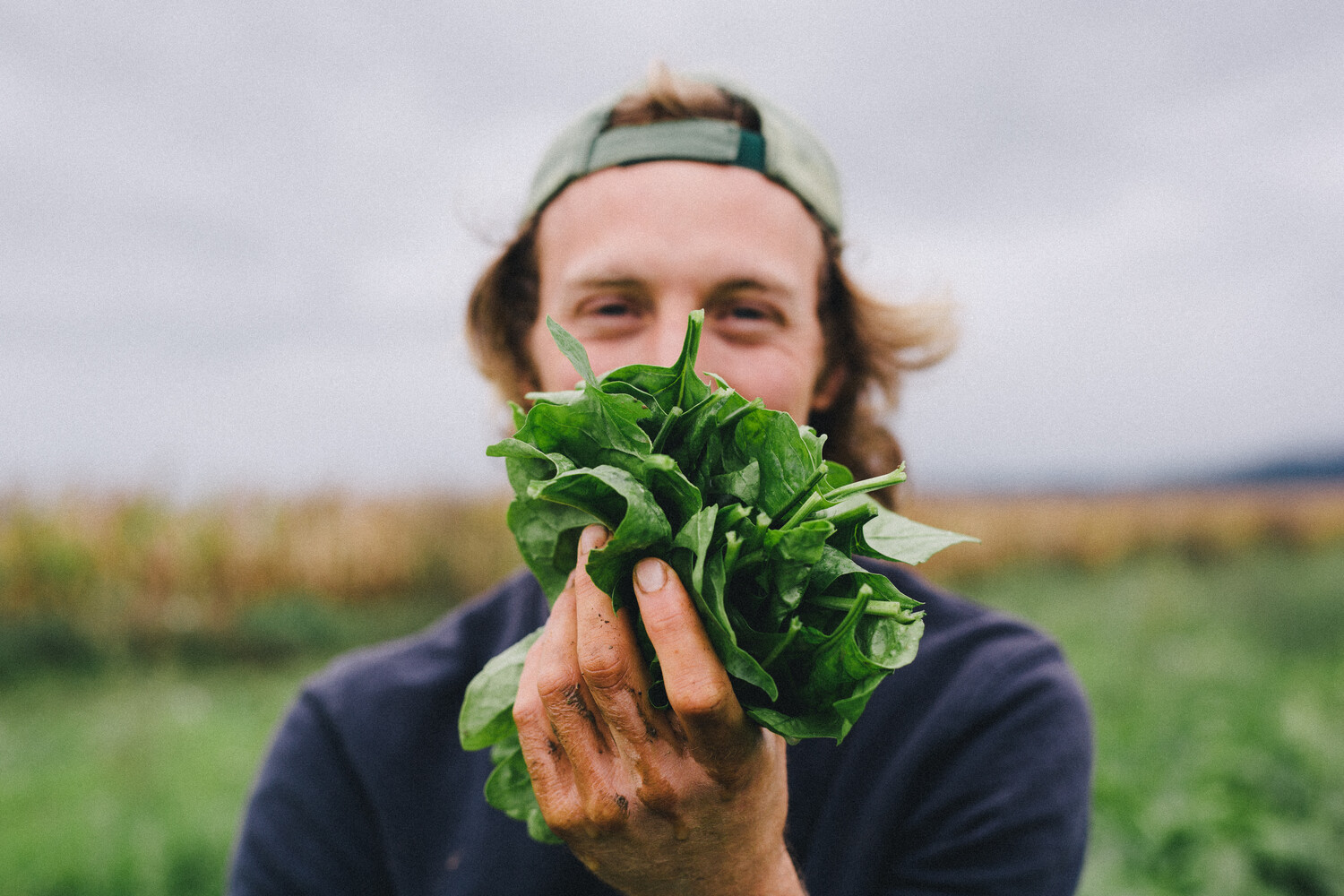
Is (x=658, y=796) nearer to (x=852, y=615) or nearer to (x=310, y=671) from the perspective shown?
(x=852, y=615)

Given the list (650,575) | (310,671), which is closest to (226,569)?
(310,671)

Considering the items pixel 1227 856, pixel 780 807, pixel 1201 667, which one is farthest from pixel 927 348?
pixel 1201 667

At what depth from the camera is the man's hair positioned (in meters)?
2.41

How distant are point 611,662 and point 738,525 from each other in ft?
0.88

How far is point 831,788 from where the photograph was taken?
6.80 feet

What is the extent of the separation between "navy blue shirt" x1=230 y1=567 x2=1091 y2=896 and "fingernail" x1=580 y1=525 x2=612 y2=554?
1.12 m

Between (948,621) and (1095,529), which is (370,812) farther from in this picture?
(1095,529)

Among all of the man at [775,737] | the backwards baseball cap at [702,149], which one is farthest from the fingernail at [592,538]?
the backwards baseball cap at [702,149]

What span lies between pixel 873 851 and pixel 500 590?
1.22 meters

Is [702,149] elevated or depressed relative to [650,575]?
elevated

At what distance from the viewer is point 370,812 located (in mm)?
2250

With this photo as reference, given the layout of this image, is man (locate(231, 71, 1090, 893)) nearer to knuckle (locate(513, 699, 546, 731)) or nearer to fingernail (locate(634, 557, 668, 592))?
knuckle (locate(513, 699, 546, 731))

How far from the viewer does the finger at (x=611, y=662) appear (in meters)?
1.24

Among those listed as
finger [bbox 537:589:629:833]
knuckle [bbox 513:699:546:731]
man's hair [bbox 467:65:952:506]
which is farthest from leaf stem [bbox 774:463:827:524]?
man's hair [bbox 467:65:952:506]
